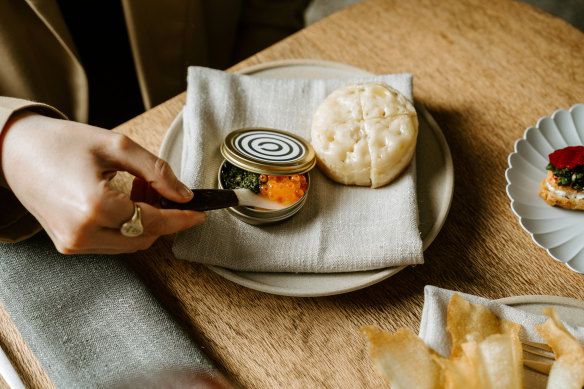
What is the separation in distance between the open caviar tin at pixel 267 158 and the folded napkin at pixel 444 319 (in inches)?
11.5

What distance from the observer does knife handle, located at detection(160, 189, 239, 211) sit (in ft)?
Result: 2.50

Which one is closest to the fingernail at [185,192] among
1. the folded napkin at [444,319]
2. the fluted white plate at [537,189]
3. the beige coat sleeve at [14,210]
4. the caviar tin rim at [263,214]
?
the caviar tin rim at [263,214]

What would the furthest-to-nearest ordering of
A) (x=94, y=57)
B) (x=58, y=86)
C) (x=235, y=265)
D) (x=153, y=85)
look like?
1. (x=94, y=57)
2. (x=153, y=85)
3. (x=58, y=86)
4. (x=235, y=265)

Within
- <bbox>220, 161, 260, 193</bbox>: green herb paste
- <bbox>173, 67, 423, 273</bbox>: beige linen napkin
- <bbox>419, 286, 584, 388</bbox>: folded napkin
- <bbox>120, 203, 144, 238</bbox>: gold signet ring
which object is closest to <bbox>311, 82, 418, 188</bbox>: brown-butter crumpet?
<bbox>173, 67, 423, 273</bbox>: beige linen napkin

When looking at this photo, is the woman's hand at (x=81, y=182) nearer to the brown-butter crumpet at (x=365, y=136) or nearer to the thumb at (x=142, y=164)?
the thumb at (x=142, y=164)

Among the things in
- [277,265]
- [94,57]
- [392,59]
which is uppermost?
[392,59]

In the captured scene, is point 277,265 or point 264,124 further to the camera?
point 264,124

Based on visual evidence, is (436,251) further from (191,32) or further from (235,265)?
(191,32)

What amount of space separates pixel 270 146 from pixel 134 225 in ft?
1.09

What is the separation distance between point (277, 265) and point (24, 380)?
433mm

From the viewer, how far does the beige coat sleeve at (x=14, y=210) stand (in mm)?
761

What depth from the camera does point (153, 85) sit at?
4.93 ft

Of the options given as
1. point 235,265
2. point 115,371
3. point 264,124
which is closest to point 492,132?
point 264,124

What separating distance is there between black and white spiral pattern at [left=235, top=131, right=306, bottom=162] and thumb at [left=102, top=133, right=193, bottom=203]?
0.62ft
